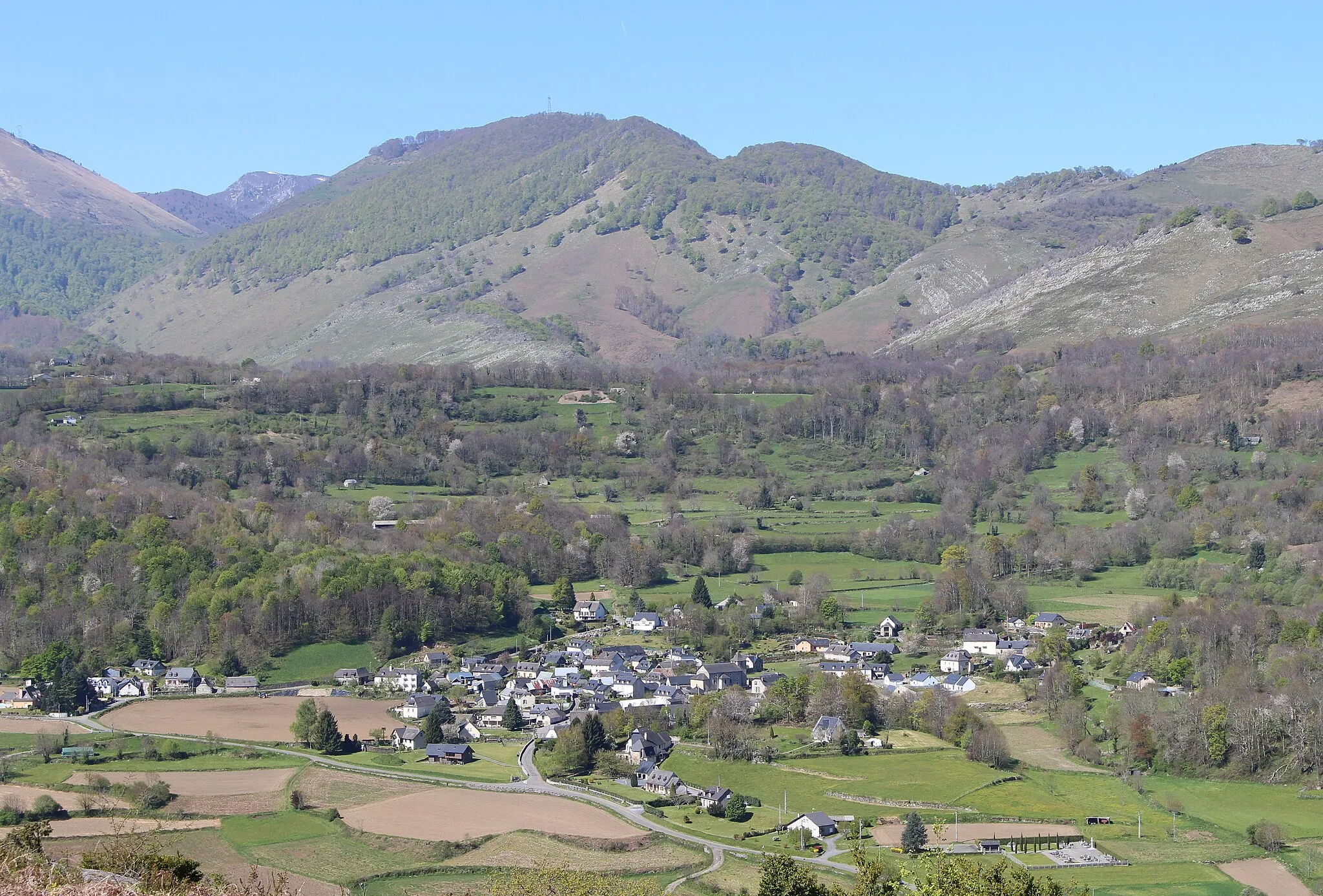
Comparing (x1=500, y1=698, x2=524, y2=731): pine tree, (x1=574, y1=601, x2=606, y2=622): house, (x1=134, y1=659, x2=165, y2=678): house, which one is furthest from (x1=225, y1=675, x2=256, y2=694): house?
(x1=574, y1=601, x2=606, y2=622): house

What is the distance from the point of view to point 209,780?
160ft

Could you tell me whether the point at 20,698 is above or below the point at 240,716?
above

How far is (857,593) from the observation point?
80.2 metres

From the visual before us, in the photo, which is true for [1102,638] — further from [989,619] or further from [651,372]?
[651,372]

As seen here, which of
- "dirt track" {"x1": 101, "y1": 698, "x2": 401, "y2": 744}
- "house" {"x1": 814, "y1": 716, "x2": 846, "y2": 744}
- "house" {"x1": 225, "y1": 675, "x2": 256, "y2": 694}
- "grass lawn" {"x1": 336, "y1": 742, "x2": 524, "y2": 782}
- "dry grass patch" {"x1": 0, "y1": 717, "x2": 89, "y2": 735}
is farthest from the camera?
"house" {"x1": 225, "y1": 675, "x2": 256, "y2": 694}

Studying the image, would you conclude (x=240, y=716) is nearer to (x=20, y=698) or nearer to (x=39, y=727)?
(x=39, y=727)

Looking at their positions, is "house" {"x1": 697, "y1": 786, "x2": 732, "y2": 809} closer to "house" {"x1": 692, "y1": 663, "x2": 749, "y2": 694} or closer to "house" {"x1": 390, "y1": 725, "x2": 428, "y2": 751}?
"house" {"x1": 390, "y1": 725, "x2": 428, "y2": 751}

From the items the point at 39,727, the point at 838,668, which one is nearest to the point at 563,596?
the point at 838,668

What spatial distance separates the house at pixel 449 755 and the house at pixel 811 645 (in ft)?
67.1

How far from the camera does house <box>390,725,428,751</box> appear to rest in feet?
178

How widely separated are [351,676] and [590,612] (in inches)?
602

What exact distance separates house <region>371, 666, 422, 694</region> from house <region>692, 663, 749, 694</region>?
35.5 feet

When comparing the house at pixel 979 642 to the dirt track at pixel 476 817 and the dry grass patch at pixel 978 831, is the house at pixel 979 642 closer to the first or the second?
the dry grass patch at pixel 978 831

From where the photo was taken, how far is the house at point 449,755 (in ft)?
172
